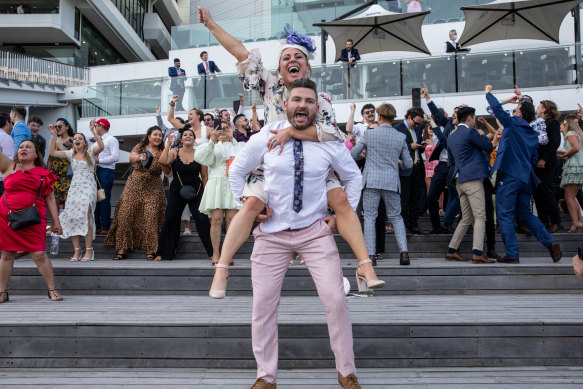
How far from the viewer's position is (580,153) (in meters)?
7.66

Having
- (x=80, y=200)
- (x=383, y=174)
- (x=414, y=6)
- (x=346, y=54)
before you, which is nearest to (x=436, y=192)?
(x=383, y=174)

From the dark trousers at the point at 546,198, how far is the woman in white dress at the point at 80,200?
6.42m

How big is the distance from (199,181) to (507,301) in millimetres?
4132

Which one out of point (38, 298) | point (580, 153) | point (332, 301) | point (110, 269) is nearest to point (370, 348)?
point (332, 301)

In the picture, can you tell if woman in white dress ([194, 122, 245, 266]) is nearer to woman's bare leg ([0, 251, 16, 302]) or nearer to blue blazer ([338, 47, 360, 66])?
woman's bare leg ([0, 251, 16, 302])

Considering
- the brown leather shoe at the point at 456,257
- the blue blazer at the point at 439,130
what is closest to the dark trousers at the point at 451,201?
the blue blazer at the point at 439,130

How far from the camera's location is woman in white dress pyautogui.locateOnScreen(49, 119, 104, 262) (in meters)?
6.82

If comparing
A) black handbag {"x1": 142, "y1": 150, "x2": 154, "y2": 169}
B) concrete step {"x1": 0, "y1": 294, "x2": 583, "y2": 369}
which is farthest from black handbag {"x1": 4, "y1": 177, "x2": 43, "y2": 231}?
black handbag {"x1": 142, "y1": 150, "x2": 154, "y2": 169}

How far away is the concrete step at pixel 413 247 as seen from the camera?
6.75m

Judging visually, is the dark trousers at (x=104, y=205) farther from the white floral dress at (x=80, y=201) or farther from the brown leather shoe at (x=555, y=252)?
the brown leather shoe at (x=555, y=252)

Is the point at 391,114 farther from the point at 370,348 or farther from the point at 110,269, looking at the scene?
the point at 110,269

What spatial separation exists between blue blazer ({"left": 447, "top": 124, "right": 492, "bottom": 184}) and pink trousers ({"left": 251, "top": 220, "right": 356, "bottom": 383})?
12.3 feet

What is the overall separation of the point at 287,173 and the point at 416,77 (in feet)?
39.3

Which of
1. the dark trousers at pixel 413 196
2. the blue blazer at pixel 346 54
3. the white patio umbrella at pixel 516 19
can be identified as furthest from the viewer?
the blue blazer at pixel 346 54
